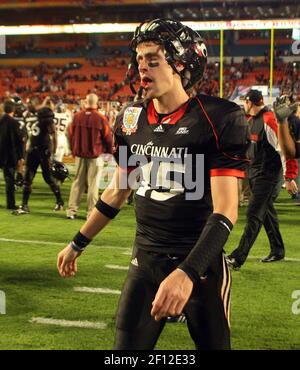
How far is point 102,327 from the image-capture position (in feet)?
15.3

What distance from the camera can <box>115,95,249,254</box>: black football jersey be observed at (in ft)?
8.32

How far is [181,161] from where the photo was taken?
8.55 ft

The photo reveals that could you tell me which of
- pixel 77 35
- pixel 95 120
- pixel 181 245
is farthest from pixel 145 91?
pixel 77 35

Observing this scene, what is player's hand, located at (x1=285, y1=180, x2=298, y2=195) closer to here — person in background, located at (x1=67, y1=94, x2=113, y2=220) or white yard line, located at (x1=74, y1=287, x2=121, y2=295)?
white yard line, located at (x1=74, y1=287, x2=121, y2=295)

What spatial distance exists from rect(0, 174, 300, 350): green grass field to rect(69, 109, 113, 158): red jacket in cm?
108

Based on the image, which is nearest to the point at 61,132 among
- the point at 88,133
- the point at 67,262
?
the point at 88,133

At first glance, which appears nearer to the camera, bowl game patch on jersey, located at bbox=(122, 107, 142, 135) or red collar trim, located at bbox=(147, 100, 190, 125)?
red collar trim, located at bbox=(147, 100, 190, 125)

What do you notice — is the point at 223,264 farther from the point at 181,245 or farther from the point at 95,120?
the point at 95,120

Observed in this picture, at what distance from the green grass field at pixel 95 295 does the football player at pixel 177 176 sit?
5.67 feet

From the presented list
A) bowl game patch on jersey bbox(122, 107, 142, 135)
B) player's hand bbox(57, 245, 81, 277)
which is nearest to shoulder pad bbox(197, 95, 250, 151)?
bowl game patch on jersey bbox(122, 107, 142, 135)

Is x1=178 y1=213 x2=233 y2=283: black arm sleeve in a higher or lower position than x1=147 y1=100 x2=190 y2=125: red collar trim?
lower

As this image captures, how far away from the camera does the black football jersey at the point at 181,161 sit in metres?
2.54

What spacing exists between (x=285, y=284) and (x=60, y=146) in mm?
11150
